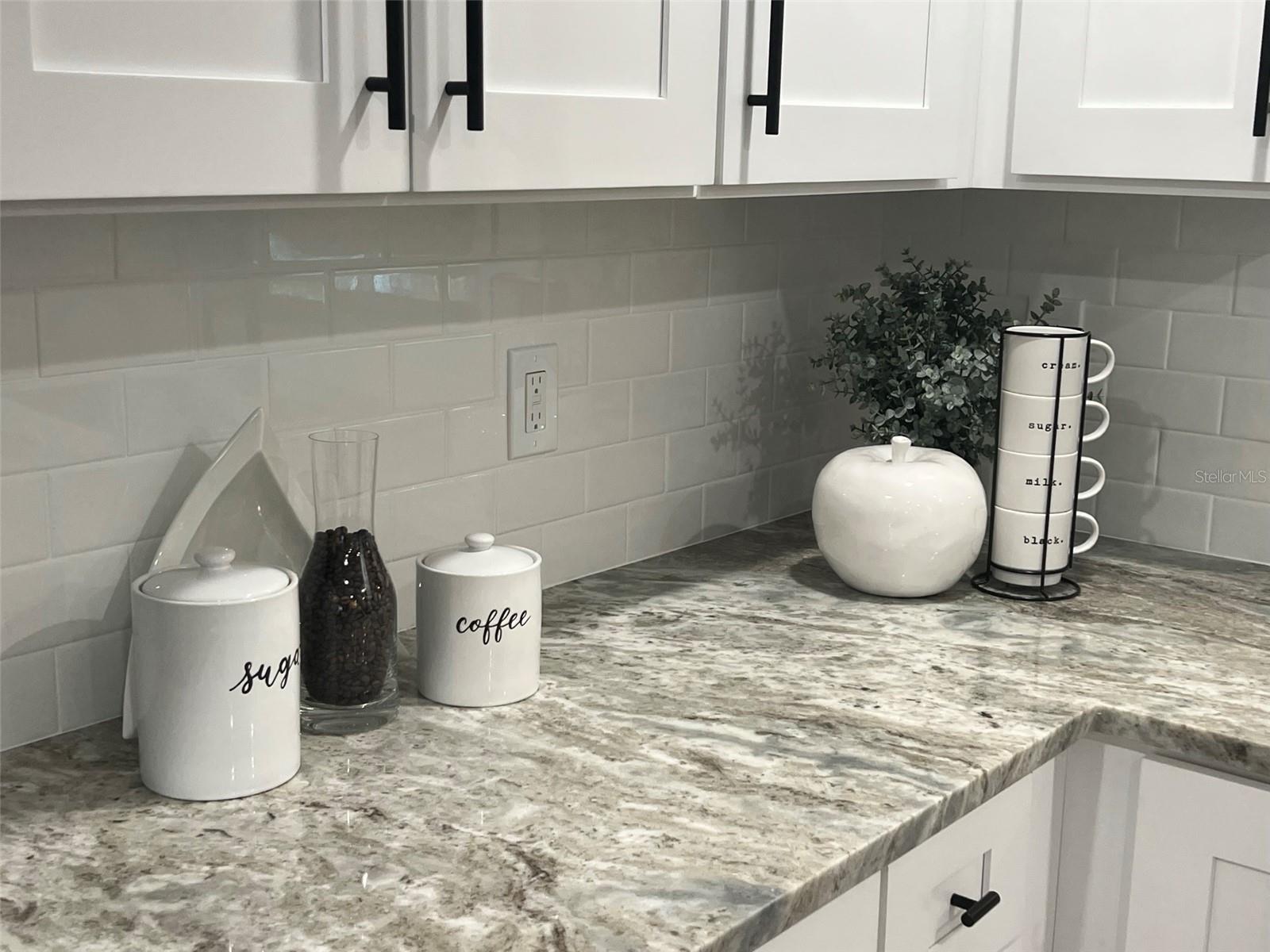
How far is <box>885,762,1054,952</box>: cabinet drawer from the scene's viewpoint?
1.20m

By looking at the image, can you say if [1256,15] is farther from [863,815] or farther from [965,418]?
[863,815]

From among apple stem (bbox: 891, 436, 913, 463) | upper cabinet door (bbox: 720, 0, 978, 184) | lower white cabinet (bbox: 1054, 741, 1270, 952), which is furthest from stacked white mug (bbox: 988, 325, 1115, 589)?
lower white cabinet (bbox: 1054, 741, 1270, 952)

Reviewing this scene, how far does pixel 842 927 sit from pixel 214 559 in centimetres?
60

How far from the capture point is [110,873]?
1.01 metres

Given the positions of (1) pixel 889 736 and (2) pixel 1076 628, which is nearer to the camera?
(1) pixel 889 736

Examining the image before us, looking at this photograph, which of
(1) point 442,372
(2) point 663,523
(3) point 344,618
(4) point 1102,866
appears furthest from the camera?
(2) point 663,523

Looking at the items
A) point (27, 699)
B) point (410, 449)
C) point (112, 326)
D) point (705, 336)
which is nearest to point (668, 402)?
point (705, 336)

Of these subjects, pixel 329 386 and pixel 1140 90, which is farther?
pixel 1140 90

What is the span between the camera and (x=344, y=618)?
1234 mm

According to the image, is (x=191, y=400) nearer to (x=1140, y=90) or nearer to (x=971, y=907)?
(x=971, y=907)

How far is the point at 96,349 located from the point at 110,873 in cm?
47

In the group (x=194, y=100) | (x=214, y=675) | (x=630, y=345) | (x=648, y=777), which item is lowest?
(x=648, y=777)

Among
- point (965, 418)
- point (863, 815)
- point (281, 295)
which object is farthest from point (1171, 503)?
point (281, 295)

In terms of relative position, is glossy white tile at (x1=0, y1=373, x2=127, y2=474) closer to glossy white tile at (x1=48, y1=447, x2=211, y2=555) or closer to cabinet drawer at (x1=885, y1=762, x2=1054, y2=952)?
glossy white tile at (x1=48, y1=447, x2=211, y2=555)
